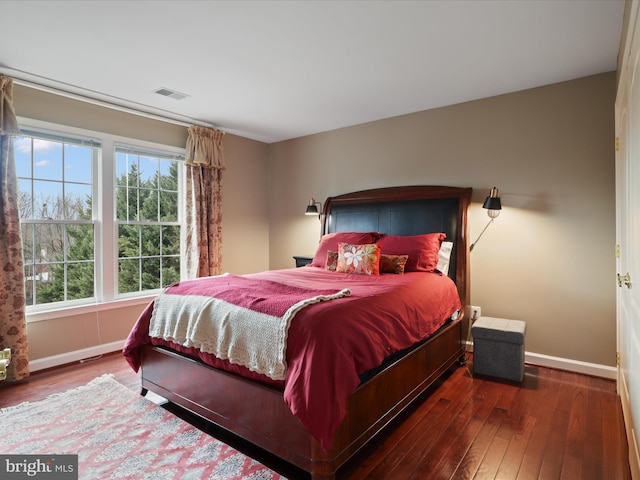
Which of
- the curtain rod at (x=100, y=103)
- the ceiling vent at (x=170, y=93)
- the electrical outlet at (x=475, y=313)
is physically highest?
the ceiling vent at (x=170, y=93)

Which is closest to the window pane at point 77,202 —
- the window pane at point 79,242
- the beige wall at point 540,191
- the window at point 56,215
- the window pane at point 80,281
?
the window at point 56,215

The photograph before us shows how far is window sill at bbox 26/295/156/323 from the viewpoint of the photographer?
3.24 meters

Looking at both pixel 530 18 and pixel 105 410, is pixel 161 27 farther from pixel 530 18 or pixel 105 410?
pixel 105 410

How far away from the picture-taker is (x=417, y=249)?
338 cm

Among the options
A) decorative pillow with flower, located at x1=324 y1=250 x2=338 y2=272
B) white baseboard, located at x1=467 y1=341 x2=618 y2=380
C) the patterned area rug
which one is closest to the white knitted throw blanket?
the patterned area rug

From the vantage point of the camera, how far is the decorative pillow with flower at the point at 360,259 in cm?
322

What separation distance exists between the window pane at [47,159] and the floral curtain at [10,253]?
1.06 feet

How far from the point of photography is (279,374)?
1.78 metres

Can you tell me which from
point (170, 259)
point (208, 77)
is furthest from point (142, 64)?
point (170, 259)

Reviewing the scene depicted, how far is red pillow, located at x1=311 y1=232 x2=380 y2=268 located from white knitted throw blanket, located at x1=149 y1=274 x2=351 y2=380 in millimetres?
1274

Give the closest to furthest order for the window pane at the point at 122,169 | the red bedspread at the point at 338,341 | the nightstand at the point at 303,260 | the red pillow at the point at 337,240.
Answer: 1. the red bedspread at the point at 338,341
2. the red pillow at the point at 337,240
3. the window pane at the point at 122,169
4. the nightstand at the point at 303,260

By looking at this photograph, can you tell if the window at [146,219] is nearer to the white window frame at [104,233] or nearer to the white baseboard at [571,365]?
the white window frame at [104,233]

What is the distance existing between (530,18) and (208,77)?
2436 millimetres

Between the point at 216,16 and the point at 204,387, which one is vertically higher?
the point at 216,16
